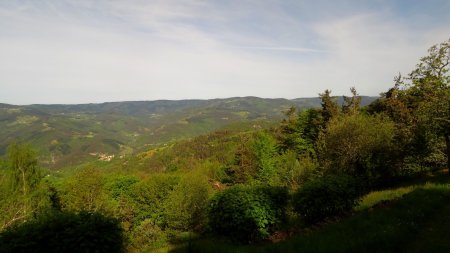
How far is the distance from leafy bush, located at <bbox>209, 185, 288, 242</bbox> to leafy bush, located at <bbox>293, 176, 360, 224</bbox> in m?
1.23

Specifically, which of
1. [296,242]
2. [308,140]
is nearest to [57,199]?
[308,140]

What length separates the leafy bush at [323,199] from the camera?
16.5 meters

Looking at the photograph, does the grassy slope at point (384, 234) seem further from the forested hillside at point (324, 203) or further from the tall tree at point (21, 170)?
the tall tree at point (21, 170)

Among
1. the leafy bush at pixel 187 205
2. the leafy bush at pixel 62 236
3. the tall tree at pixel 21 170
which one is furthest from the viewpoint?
the tall tree at pixel 21 170

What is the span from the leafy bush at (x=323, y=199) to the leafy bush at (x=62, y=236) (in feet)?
30.8

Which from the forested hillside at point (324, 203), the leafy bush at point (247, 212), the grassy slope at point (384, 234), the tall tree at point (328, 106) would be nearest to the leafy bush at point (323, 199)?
the forested hillside at point (324, 203)

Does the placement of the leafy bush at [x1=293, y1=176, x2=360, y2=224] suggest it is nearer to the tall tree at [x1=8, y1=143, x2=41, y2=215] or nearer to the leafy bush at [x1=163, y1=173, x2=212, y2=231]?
the leafy bush at [x1=163, y1=173, x2=212, y2=231]

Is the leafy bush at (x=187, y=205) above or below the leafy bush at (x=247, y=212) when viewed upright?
below

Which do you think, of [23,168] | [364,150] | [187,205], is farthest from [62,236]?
[23,168]

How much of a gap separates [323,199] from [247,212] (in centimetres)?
409

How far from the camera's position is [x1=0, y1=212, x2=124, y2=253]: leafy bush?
11.4 meters

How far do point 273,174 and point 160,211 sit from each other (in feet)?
81.6

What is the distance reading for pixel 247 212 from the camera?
1556 centimetres

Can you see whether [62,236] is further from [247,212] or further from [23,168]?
[23,168]
